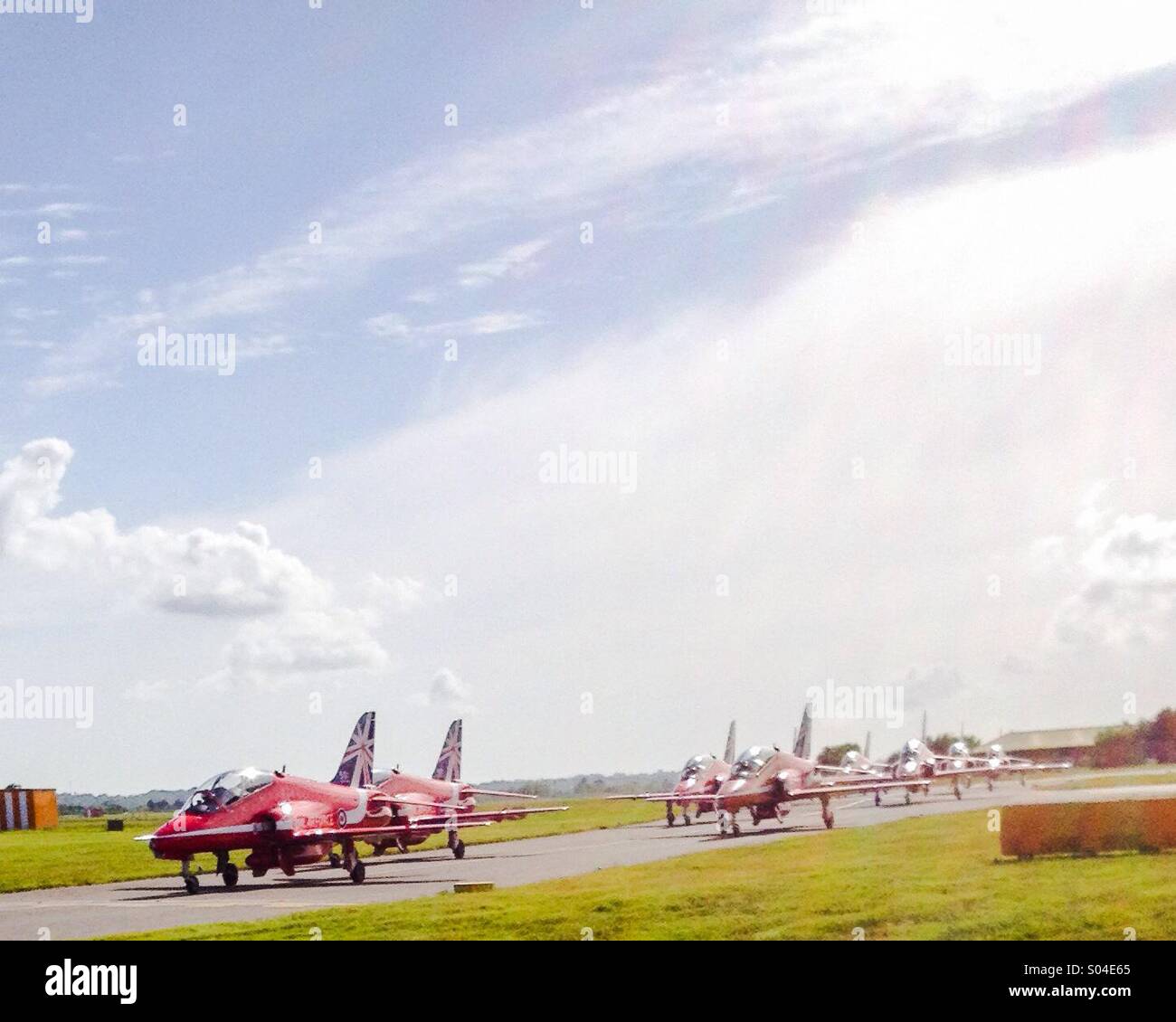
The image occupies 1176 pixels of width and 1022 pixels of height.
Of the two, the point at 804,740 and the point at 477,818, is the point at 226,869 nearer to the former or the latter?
the point at 477,818

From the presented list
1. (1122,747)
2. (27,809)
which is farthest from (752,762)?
(1122,747)

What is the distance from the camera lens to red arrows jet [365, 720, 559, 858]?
38.5 metres

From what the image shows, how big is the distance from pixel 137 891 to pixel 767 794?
21.2 metres

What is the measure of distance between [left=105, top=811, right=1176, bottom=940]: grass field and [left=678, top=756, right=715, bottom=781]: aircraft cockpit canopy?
2414 cm

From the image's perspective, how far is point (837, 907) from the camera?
2280cm

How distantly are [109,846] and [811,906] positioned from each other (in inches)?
1713

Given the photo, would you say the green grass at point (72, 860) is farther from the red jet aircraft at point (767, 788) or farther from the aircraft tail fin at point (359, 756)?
the red jet aircraft at point (767, 788)

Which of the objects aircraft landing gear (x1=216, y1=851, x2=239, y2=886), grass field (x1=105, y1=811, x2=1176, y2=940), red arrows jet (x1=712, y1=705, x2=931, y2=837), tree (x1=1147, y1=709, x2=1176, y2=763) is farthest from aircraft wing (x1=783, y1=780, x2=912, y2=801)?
tree (x1=1147, y1=709, x2=1176, y2=763)

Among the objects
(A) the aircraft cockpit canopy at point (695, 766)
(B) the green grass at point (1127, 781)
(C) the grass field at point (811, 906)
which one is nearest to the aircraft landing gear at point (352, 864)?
(C) the grass field at point (811, 906)

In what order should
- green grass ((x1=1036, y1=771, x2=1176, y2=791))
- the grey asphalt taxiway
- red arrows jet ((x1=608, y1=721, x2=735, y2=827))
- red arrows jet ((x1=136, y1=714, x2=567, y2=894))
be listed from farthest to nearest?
green grass ((x1=1036, y1=771, x2=1176, y2=791))
red arrows jet ((x1=608, y1=721, x2=735, y2=827))
red arrows jet ((x1=136, y1=714, x2=567, y2=894))
the grey asphalt taxiway

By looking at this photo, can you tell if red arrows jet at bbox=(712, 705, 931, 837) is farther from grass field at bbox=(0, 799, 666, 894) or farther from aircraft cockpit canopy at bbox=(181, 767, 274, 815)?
aircraft cockpit canopy at bbox=(181, 767, 274, 815)

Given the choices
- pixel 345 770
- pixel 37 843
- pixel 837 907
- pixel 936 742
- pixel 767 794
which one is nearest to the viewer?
pixel 837 907
